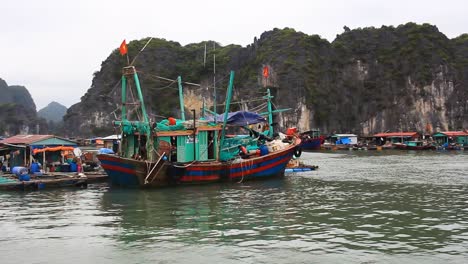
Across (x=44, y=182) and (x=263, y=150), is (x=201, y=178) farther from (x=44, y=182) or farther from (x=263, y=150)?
(x=44, y=182)

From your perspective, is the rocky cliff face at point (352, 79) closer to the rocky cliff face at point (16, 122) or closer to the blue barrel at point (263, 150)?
the rocky cliff face at point (16, 122)

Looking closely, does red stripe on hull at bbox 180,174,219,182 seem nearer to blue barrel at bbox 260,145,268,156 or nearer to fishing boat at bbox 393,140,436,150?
blue barrel at bbox 260,145,268,156

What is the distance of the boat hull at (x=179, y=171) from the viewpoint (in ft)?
73.2

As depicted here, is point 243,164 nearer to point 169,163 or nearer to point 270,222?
point 169,163

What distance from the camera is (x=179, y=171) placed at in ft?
75.8

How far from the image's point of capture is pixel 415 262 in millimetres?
9656

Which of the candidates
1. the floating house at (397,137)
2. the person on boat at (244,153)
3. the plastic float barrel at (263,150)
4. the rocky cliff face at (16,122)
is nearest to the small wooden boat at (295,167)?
the plastic float barrel at (263,150)

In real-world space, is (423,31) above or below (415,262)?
above

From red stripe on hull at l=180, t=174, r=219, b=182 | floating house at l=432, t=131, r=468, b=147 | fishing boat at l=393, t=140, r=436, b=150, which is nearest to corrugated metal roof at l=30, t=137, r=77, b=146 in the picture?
red stripe on hull at l=180, t=174, r=219, b=182

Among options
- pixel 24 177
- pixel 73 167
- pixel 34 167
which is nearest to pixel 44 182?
pixel 24 177

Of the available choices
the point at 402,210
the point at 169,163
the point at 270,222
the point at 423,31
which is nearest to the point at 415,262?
the point at 270,222

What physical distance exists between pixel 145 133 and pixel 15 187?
21.6ft

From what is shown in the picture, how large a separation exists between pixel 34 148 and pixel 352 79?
108 meters

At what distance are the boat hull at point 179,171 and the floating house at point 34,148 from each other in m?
3.72
